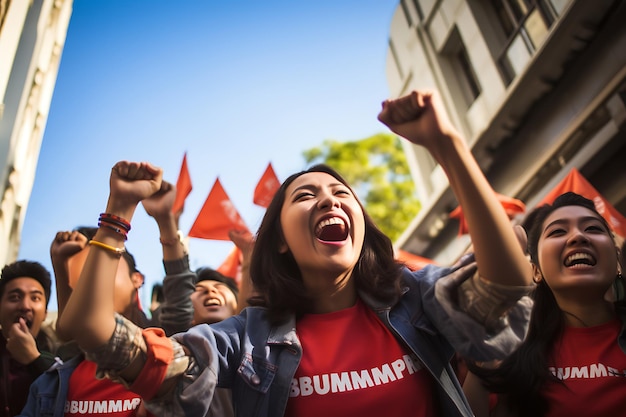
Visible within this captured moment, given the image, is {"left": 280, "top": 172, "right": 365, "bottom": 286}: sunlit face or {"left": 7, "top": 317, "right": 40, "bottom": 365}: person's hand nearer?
{"left": 280, "top": 172, "right": 365, "bottom": 286}: sunlit face

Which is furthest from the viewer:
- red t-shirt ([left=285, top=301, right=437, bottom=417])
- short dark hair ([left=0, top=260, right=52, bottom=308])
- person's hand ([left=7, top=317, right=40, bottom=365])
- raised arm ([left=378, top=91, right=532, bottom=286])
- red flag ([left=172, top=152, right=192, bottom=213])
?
red flag ([left=172, top=152, right=192, bottom=213])

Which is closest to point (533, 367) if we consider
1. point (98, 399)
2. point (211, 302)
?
point (98, 399)

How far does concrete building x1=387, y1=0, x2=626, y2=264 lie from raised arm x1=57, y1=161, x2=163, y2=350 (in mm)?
6347

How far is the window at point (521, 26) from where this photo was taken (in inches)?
299

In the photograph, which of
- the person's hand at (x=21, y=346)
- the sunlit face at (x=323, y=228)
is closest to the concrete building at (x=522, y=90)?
the sunlit face at (x=323, y=228)

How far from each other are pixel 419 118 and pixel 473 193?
256mm

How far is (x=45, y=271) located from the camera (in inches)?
137

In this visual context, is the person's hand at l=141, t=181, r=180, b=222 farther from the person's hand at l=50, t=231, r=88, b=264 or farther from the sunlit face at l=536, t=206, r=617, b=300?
the sunlit face at l=536, t=206, r=617, b=300

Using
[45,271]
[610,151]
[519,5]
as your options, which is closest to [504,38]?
[519,5]

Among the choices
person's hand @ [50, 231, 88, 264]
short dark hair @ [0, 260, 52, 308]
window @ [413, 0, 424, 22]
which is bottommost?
short dark hair @ [0, 260, 52, 308]

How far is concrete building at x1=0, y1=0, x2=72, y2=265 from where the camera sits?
642cm

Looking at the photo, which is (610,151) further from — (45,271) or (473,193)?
(45,271)

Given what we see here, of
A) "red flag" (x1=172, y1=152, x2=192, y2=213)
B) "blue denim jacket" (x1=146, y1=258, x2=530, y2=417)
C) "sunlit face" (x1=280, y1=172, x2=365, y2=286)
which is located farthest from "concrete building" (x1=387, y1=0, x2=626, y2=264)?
"blue denim jacket" (x1=146, y1=258, x2=530, y2=417)

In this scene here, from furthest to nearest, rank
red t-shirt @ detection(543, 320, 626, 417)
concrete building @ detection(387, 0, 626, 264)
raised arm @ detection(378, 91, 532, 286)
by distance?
concrete building @ detection(387, 0, 626, 264) < red t-shirt @ detection(543, 320, 626, 417) < raised arm @ detection(378, 91, 532, 286)
